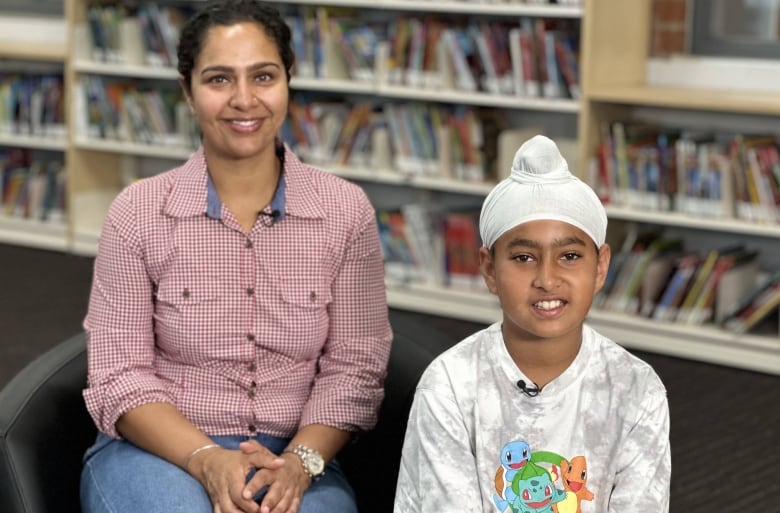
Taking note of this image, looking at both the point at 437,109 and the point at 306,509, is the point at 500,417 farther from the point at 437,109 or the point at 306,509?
the point at 437,109

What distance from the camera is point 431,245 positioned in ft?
16.5

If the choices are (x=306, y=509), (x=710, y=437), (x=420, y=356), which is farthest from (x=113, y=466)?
(x=710, y=437)

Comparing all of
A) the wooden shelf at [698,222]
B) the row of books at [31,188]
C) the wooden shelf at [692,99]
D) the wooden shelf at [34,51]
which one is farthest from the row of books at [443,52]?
the row of books at [31,188]

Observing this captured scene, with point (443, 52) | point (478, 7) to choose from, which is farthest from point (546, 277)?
point (443, 52)

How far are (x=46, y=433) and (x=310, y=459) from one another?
0.48 m

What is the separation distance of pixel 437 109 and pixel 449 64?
0.20 meters

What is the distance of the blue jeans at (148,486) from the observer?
1.97 metres

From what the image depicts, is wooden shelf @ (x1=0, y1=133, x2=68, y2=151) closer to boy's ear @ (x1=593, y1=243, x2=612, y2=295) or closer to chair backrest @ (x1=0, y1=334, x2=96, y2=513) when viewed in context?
chair backrest @ (x1=0, y1=334, x2=96, y2=513)

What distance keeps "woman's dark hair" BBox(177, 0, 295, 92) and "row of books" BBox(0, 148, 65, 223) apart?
400 centimetres

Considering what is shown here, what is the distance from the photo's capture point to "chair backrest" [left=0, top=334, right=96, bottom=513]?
208 cm


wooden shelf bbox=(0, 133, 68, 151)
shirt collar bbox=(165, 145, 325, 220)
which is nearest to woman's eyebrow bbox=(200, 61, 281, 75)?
shirt collar bbox=(165, 145, 325, 220)

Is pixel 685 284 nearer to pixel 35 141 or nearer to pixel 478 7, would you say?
pixel 478 7

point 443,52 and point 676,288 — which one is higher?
point 443,52

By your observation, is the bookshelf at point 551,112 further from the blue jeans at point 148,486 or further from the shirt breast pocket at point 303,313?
the blue jeans at point 148,486
